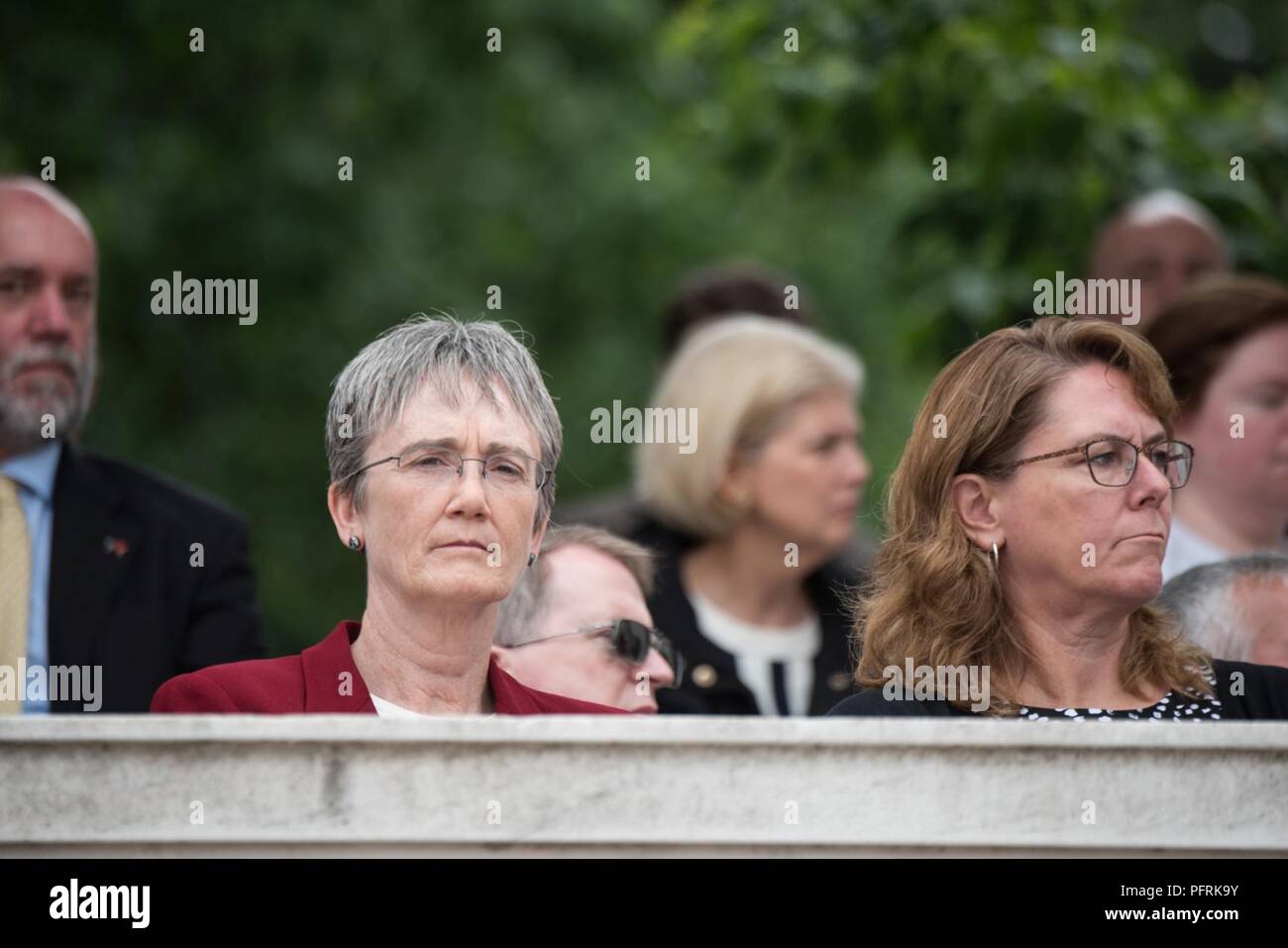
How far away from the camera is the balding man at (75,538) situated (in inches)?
156

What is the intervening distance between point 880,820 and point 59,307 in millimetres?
2539

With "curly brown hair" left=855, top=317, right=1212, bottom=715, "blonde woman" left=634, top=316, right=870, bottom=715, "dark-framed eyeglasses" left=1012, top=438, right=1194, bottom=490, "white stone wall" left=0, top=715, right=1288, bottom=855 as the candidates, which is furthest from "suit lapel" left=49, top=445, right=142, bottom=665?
"dark-framed eyeglasses" left=1012, top=438, right=1194, bottom=490

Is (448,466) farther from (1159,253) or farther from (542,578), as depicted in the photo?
(1159,253)

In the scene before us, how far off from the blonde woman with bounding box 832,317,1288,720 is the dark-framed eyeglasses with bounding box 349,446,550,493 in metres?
0.61

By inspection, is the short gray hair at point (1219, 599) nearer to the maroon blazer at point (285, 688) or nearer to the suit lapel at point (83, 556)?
the maroon blazer at point (285, 688)

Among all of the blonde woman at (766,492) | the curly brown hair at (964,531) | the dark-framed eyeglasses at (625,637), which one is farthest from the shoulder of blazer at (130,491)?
the curly brown hair at (964,531)

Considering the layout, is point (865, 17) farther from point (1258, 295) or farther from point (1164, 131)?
point (1258, 295)

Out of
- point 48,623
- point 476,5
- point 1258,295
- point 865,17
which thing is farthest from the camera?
point 476,5

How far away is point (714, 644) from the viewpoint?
484 cm

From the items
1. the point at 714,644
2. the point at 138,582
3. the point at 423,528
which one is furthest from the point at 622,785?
the point at 714,644

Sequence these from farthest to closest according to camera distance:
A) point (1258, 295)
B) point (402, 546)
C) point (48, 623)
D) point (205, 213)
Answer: point (205, 213), point (1258, 295), point (48, 623), point (402, 546)

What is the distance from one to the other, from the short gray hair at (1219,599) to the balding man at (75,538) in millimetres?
1829

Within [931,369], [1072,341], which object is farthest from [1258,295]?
[931,369]

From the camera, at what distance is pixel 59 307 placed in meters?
4.33
